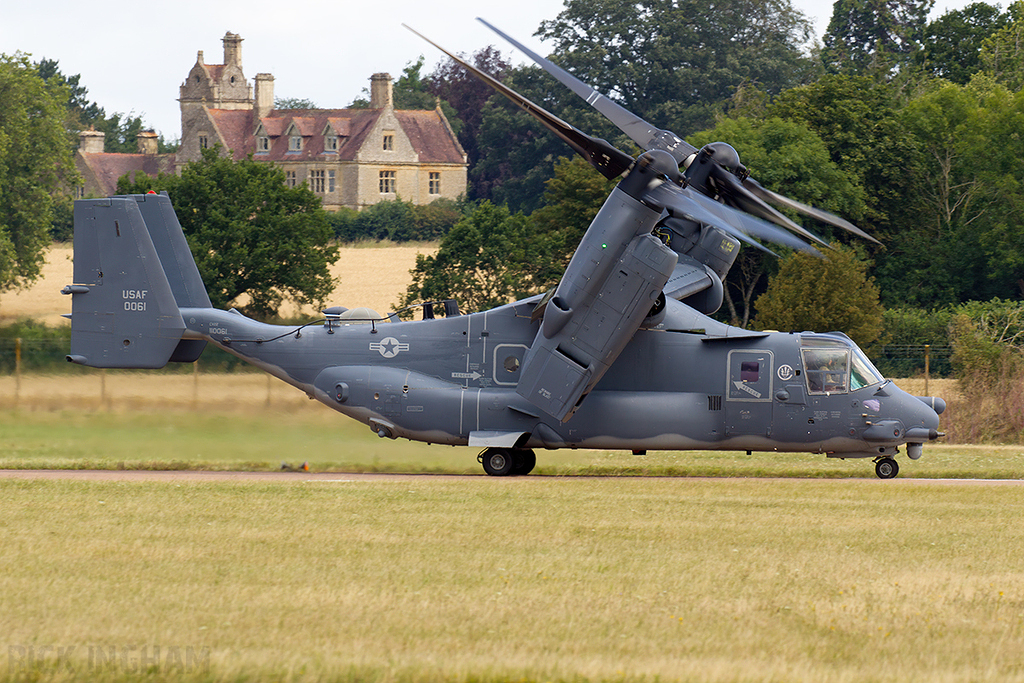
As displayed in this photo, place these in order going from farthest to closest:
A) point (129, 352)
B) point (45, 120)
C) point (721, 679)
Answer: point (45, 120), point (129, 352), point (721, 679)

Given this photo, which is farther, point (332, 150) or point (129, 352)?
point (332, 150)

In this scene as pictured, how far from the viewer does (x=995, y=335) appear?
4203cm

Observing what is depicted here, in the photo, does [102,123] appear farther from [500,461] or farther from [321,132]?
[500,461]

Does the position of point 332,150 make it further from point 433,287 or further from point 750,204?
point 750,204

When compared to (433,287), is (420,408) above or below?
below

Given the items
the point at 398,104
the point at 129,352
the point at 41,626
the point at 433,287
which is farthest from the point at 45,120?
the point at 398,104

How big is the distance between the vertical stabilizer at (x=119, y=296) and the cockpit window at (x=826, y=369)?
12.0 metres

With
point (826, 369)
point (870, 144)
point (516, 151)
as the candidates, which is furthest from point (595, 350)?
point (516, 151)

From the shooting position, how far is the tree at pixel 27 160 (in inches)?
2601

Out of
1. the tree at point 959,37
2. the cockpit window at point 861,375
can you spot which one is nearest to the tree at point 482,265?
the cockpit window at point 861,375

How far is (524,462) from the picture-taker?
83.7 ft

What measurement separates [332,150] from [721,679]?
109m

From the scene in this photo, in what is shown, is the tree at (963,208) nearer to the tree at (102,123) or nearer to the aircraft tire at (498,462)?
the aircraft tire at (498,462)

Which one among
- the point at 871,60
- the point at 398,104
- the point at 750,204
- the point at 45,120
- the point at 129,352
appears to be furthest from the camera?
the point at 398,104
